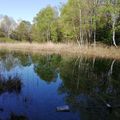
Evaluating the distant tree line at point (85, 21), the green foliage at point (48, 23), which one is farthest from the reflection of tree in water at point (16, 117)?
the green foliage at point (48, 23)

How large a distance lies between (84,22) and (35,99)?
30250 millimetres

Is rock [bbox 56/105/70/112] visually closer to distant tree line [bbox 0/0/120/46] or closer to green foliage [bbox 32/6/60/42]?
distant tree line [bbox 0/0/120/46]

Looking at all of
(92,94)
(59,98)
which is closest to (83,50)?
(92,94)

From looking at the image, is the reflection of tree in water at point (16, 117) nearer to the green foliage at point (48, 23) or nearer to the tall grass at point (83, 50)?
the tall grass at point (83, 50)

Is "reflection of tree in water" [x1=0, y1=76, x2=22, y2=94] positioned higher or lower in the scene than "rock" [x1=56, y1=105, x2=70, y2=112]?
higher

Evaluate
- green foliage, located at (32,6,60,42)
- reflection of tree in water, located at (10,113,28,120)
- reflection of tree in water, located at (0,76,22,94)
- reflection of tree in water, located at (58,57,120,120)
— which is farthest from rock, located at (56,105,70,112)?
green foliage, located at (32,6,60,42)

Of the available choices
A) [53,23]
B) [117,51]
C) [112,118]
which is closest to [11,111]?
[112,118]

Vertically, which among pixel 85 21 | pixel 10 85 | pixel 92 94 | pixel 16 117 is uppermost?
pixel 85 21

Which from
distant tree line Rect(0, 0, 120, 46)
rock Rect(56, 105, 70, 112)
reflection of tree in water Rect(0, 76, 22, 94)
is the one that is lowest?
rock Rect(56, 105, 70, 112)

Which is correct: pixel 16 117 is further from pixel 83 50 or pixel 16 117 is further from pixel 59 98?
pixel 83 50

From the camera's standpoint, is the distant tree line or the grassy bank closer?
the grassy bank

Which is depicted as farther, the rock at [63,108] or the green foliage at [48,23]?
the green foliage at [48,23]

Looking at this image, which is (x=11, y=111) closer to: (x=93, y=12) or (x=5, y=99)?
(x=5, y=99)

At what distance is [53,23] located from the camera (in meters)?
56.9
